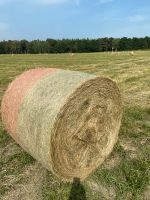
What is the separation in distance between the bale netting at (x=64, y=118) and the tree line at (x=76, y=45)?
87.2 metres

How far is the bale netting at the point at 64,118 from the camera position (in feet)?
21.0

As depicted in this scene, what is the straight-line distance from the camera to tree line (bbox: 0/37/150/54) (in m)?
95.5

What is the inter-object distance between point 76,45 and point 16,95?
89725 millimetres

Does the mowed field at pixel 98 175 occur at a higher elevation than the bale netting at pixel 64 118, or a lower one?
lower

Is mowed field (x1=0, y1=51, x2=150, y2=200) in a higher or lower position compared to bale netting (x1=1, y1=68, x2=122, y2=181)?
lower

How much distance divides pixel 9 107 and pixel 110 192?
2.47 meters

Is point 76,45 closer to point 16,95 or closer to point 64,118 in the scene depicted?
point 16,95

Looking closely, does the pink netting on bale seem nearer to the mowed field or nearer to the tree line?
the mowed field

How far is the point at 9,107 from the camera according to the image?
24.7 ft

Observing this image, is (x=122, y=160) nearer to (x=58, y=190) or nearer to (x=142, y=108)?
(x=58, y=190)

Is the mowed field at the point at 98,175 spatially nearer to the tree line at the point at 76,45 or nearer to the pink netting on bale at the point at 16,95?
the pink netting on bale at the point at 16,95

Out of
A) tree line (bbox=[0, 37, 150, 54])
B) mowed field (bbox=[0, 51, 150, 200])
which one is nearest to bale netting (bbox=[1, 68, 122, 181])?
mowed field (bbox=[0, 51, 150, 200])

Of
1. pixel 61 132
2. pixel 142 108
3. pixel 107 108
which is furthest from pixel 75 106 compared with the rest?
pixel 142 108

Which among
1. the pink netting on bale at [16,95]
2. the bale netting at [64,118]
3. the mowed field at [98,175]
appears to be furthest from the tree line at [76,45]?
the bale netting at [64,118]
